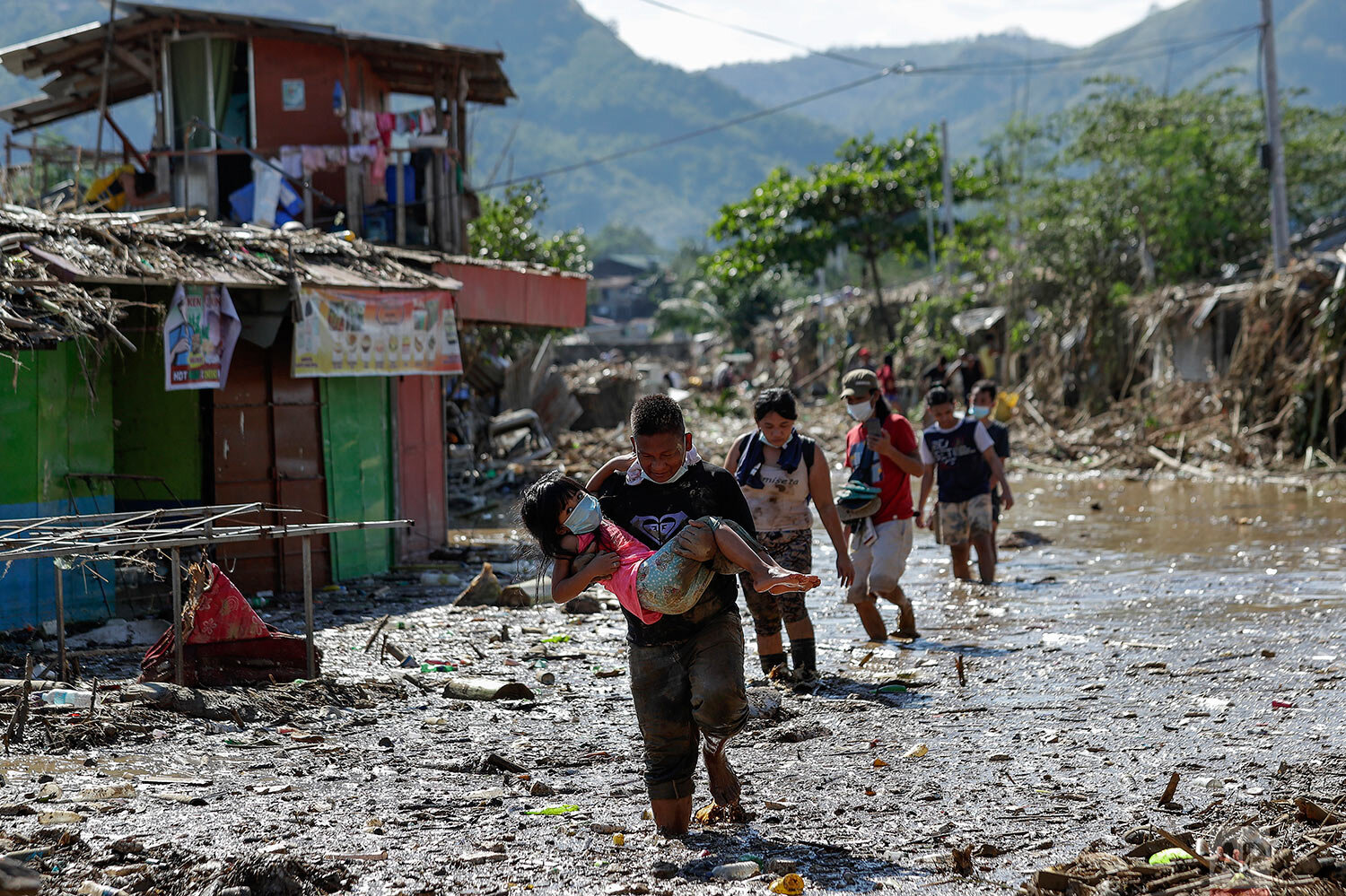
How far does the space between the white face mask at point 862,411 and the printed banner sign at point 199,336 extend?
5473mm

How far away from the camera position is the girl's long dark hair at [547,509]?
4.32 meters

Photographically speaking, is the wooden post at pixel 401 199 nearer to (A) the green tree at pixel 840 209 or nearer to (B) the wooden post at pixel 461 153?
(B) the wooden post at pixel 461 153

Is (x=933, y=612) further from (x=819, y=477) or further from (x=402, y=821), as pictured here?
(x=402, y=821)

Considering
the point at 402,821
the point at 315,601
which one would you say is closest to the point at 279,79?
the point at 315,601

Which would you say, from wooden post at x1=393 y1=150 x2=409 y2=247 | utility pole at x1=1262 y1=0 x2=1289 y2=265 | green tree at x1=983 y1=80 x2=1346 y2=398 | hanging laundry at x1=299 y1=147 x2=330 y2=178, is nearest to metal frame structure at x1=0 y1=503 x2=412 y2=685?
wooden post at x1=393 y1=150 x2=409 y2=247

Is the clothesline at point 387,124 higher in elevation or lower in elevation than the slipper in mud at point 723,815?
higher

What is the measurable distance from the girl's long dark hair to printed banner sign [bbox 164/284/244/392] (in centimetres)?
690

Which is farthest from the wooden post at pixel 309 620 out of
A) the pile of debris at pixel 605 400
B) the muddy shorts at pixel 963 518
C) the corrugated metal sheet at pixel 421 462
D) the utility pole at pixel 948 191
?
the utility pole at pixel 948 191

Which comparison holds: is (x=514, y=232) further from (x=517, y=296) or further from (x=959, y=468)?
(x=959, y=468)

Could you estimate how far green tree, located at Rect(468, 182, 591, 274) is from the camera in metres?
27.6

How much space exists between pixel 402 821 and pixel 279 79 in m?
15.4

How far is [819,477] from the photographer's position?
278 inches

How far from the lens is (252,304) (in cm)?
1120

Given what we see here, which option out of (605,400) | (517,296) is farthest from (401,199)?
(605,400)
